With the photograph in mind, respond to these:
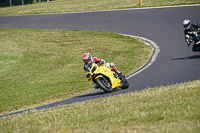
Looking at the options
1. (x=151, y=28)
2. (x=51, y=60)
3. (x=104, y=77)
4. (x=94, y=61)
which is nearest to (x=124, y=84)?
(x=104, y=77)

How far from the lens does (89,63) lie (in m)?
10.6

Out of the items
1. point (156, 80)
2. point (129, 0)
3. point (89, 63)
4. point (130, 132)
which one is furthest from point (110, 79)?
point (129, 0)

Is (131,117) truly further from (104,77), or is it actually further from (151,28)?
(151,28)

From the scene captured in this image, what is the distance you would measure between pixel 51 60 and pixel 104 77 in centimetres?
777

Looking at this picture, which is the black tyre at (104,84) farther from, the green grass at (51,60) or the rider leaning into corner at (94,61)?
the green grass at (51,60)

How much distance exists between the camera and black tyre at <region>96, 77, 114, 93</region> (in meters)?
10.6

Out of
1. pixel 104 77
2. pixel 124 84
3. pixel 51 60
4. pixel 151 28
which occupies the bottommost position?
pixel 51 60

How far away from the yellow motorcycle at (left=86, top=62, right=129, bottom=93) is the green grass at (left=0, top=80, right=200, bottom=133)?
7.01 ft

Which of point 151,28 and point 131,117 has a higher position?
point 131,117

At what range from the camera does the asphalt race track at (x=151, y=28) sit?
12000mm

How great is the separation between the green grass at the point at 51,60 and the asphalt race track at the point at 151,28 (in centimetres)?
126

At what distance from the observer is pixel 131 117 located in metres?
6.19

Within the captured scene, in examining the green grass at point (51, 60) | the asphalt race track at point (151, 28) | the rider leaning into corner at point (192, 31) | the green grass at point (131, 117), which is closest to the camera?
the green grass at point (131, 117)

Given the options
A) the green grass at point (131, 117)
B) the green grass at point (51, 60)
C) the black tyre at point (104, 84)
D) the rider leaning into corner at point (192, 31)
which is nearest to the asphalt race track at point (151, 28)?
the black tyre at point (104, 84)
